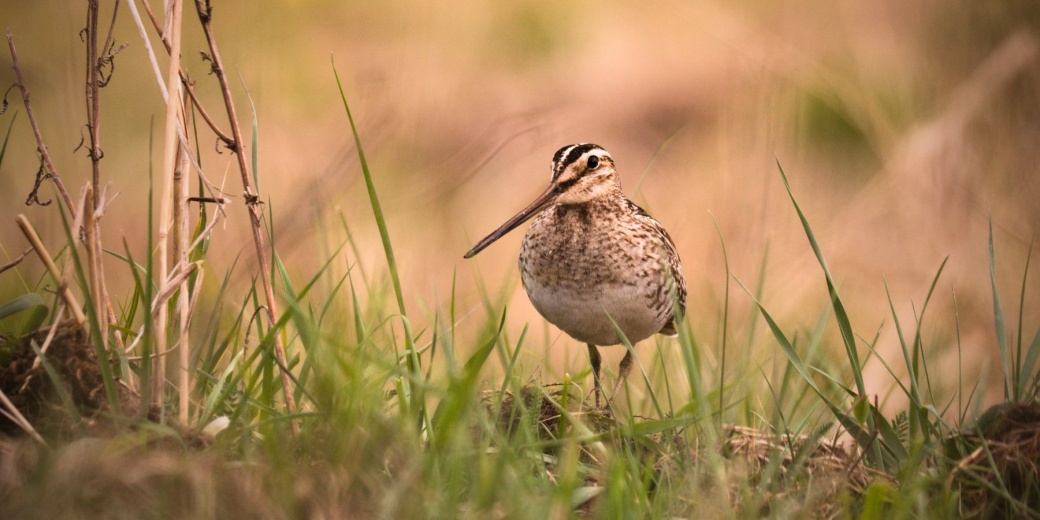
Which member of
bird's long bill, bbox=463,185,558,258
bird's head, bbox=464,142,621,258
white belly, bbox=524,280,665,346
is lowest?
white belly, bbox=524,280,665,346

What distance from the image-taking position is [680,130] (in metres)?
5.21

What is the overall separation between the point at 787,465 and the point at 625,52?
5.03 metres

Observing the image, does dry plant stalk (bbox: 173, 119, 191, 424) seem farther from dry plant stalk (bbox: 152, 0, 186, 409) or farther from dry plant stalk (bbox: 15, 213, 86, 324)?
dry plant stalk (bbox: 15, 213, 86, 324)

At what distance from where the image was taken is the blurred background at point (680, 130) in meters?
4.93

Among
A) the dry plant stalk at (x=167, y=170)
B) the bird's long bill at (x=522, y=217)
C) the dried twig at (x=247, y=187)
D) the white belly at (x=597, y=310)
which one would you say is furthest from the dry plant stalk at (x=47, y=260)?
the white belly at (x=597, y=310)

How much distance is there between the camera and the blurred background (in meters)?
4.93

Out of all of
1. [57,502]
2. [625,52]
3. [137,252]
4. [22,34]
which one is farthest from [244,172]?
[625,52]

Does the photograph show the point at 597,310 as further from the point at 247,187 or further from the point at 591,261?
the point at 247,187

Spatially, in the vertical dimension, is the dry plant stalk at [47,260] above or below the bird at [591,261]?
above

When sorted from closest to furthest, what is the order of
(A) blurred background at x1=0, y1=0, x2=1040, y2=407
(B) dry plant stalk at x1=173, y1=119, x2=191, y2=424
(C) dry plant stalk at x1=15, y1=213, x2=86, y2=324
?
(C) dry plant stalk at x1=15, y1=213, x2=86, y2=324 → (B) dry plant stalk at x1=173, y1=119, x2=191, y2=424 → (A) blurred background at x1=0, y1=0, x2=1040, y2=407

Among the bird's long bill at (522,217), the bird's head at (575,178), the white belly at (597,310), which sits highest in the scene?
the bird's head at (575,178)

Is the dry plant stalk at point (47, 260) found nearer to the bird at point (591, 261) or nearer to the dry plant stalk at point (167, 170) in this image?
the dry plant stalk at point (167, 170)

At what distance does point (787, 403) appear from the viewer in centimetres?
319

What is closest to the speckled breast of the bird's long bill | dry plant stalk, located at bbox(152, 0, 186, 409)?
the bird's long bill
